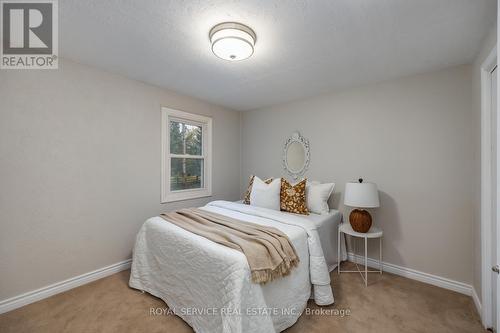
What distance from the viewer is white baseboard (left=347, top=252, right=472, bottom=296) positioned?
7.28 feet

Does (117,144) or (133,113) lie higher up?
(133,113)

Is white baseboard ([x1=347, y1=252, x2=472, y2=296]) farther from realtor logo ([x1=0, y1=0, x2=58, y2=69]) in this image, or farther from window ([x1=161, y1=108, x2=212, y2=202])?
realtor logo ([x1=0, y1=0, x2=58, y2=69])

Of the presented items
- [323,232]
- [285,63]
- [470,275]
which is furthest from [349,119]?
[470,275]

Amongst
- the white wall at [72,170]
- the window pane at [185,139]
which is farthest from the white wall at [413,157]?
the white wall at [72,170]

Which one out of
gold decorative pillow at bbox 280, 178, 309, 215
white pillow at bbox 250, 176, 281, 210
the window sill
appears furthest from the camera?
the window sill

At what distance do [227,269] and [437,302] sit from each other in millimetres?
2091

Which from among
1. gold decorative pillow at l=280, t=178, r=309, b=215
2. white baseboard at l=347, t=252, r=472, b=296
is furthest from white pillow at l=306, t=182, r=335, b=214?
white baseboard at l=347, t=252, r=472, b=296

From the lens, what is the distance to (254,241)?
1.78 meters

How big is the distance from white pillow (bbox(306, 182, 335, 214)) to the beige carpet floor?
2.88 feet

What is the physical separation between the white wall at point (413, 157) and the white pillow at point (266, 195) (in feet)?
2.50

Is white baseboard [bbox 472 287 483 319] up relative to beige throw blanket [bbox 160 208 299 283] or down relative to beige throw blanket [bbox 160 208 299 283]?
down

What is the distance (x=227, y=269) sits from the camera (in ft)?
4.93

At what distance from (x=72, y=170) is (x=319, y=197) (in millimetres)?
2844

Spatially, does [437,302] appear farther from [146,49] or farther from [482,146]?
[146,49]
